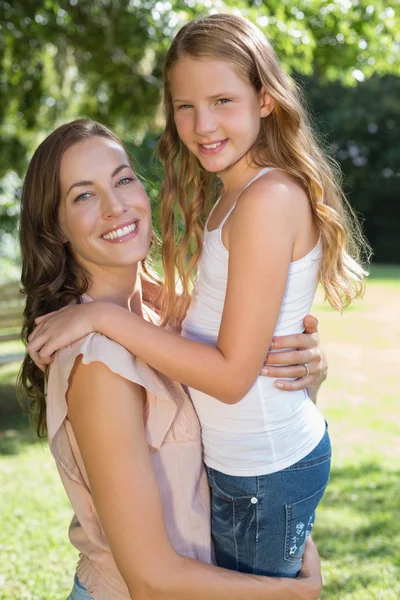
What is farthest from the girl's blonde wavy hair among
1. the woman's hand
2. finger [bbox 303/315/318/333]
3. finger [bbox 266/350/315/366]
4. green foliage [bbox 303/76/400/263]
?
green foliage [bbox 303/76/400/263]

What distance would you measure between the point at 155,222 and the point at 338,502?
3.10m

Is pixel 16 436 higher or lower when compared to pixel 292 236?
lower

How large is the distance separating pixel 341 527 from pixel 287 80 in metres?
3.50

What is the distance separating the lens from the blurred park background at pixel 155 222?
4641 millimetres

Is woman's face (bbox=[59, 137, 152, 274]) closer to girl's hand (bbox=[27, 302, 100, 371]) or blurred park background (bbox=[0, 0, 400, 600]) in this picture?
girl's hand (bbox=[27, 302, 100, 371])

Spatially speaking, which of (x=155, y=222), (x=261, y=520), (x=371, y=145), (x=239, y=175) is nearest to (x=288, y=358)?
(x=261, y=520)

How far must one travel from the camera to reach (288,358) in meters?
2.28

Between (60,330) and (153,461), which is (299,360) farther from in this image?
(60,330)

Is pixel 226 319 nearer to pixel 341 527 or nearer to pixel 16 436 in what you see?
pixel 341 527

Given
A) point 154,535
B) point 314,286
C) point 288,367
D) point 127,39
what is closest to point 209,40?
point 314,286

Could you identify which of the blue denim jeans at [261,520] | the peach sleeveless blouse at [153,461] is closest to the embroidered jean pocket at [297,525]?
the blue denim jeans at [261,520]

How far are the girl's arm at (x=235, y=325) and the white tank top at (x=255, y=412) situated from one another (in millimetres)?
137

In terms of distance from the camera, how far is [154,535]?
1.92 metres

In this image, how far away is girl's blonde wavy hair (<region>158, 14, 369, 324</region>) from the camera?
226 cm
